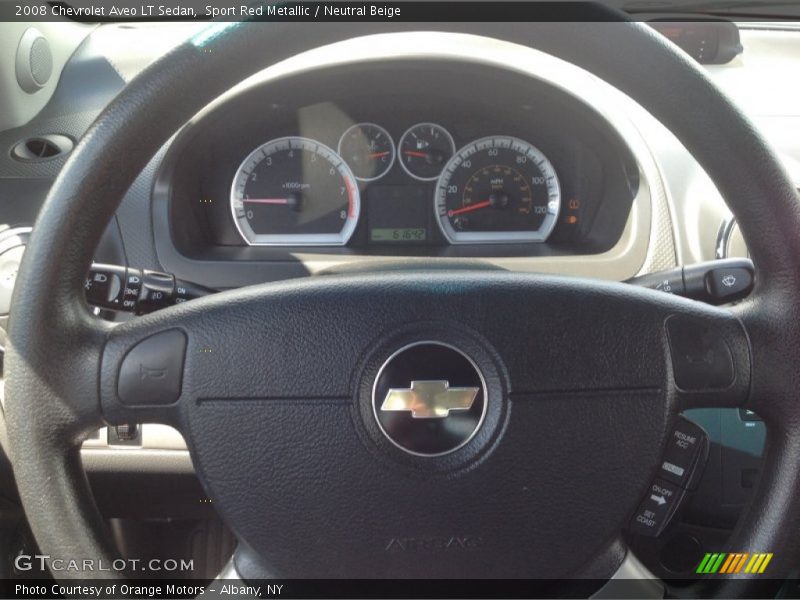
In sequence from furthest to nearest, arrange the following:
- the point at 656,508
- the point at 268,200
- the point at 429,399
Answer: the point at 268,200 < the point at 656,508 < the point at 429,399


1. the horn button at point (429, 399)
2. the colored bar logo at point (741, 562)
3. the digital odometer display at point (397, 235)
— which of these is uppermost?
the digital odometer display at point (397, 235)

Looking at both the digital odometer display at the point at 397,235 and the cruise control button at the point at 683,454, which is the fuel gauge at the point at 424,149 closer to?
the digital odometer display at the point at 397,235

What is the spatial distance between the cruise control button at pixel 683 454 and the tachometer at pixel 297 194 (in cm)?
126

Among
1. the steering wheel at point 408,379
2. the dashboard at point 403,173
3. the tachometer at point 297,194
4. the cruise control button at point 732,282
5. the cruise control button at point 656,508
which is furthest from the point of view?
the tachometer at point 297,194

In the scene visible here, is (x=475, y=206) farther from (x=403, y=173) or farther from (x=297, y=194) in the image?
(x=297, y=194)

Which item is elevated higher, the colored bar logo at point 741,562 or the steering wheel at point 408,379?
the steering wheel at point 408,379

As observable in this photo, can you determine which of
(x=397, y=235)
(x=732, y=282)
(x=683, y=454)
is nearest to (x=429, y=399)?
(x=683, y=454)

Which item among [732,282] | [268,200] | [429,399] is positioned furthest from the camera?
[268,200]

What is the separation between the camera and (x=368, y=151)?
235cm

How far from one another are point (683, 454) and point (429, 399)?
343mm

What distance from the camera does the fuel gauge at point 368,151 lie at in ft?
7.63

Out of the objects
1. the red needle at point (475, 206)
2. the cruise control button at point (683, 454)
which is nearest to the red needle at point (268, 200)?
the red needle at point (475, 206)

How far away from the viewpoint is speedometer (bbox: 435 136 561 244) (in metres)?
2.33
